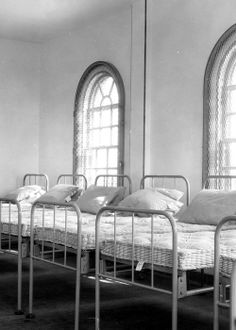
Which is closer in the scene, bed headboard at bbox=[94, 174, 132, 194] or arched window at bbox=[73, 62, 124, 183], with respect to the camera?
bed headboard at bbox=[94, 174, 132, 194]

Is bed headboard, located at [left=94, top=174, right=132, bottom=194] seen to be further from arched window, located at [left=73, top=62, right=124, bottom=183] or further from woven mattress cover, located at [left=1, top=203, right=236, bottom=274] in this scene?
woven mattress cover, located at [left=1, top=203, right=236, bottom=274]

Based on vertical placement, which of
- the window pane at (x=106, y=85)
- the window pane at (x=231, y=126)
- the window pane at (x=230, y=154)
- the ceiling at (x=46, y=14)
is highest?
the ceiling at (x=46, y=14)

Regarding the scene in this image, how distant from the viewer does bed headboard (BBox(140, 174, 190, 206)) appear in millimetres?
5821

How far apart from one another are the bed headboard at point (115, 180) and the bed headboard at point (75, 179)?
0.22 meters

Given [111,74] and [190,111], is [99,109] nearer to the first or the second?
[111,74]

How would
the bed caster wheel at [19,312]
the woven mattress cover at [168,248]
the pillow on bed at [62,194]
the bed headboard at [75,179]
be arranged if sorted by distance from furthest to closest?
1. the bed headboard at [75,179]
2. the pillow on bed at [62,194]
3. the bed caster wheel at [19,312]
4. the woven mattress cover at [168,248]

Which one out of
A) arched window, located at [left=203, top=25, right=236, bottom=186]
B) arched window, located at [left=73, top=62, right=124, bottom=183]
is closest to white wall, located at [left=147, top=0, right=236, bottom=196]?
arched window, located at [left=203, top=25, right=236, bottom=186]

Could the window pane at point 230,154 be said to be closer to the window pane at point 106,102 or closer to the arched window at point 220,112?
the arched window at point 220,112

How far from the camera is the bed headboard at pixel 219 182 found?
5.45 m

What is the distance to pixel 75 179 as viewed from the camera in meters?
7.79

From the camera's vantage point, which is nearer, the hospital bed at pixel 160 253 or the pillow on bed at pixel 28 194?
the hospital bed at pixel 160 253

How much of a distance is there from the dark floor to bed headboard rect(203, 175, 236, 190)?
46.1 inches

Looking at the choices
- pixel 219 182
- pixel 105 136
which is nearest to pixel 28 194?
pixel 105 136

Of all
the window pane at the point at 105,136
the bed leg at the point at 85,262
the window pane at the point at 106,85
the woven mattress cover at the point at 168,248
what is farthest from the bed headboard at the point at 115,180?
the bed leg at the point at 85,262
